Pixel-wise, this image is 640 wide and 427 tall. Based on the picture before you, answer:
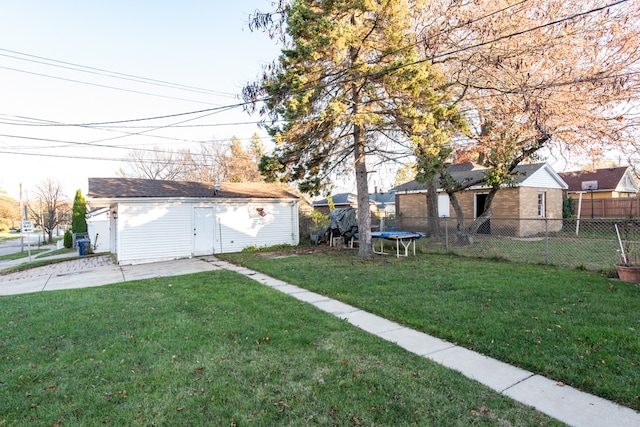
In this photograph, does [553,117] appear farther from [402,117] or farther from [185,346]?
[185,346]

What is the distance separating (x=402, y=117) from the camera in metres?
A: 10.1

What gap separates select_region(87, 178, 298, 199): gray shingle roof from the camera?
12613mm

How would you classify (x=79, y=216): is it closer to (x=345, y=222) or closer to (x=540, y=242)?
(x=345, y=222)

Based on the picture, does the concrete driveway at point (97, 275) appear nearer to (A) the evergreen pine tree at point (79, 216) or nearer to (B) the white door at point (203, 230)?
(B) the white door at point (203, 230)

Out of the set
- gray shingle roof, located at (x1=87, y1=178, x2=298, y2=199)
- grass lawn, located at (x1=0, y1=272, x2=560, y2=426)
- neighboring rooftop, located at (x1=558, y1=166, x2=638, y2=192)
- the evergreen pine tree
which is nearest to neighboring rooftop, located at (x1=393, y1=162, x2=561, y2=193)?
gray shingle roof, located at (x1=87, y1=178, x2=298, y2=199)

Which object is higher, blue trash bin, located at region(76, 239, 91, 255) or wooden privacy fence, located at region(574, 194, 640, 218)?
wooden privacy fence, located at region(574, 194, 640, 218)

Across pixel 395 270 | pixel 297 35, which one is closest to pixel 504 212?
pixel 395 270

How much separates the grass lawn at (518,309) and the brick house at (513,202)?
7.82 meters

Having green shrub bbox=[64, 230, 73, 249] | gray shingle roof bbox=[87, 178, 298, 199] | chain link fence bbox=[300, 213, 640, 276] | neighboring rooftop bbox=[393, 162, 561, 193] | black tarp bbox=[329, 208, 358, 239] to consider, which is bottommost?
green shrub bbox=[64, 230, 73, 249]

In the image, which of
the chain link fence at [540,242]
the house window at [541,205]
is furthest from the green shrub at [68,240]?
the house window at [541,205]

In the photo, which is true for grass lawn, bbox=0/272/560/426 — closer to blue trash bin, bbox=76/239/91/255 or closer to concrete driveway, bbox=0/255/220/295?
concrete driveway, bbox=0/255/220/295

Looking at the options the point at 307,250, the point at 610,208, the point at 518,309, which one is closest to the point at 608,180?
the point at 610,208

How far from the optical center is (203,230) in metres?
14.1

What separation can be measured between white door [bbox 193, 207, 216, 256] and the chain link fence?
512cm
